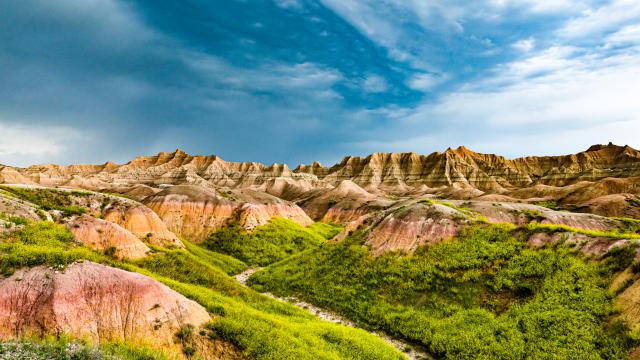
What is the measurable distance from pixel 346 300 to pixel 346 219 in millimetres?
62515

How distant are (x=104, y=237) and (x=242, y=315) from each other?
1592 centimetres

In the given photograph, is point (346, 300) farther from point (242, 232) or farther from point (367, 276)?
point (242, 232)

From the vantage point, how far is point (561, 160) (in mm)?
164125

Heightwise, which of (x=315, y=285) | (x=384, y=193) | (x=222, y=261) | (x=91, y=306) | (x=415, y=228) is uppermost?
(x=91, y=306)

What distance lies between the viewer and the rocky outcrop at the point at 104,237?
2562 centimetres

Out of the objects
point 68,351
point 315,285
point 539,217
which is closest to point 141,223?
point 315,285

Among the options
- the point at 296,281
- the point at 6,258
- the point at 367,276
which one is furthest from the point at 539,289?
the point at 6,258

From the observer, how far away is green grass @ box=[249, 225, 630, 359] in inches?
720

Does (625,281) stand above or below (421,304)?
above

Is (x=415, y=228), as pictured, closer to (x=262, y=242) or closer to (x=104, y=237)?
(x=262, y=242)

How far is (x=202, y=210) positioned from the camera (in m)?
56.9

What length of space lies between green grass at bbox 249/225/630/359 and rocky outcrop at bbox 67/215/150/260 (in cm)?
1229

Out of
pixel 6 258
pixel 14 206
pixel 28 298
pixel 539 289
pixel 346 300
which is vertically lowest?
pixel 346 300

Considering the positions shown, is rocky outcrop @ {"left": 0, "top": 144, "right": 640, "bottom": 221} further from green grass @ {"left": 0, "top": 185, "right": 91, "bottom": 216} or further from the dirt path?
the dirt path
